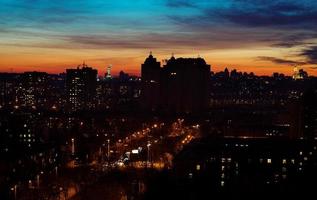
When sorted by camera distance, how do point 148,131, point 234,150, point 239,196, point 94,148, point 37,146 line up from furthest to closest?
point 148,131 → point 94,148 → point 37,146 → point 234,150 → point 239,196

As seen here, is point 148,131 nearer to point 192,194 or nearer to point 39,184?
point 39,184

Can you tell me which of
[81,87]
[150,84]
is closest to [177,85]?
[150,84]

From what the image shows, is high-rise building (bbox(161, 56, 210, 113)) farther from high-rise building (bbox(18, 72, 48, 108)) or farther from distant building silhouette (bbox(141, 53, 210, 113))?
high-rise building (bbox(18, 72, 48, 108))

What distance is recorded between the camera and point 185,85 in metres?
67.2

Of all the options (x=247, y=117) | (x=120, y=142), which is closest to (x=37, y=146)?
(x=120, y=142)

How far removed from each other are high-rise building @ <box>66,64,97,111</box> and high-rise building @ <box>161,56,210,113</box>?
9816 millimetres

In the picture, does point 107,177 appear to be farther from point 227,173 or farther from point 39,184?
Result: point 227,173

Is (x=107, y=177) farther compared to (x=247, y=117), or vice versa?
(x=247, y=117)

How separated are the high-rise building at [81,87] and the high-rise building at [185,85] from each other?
32.2ft

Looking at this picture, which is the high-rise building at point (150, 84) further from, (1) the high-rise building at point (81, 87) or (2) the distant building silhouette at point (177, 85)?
(1) the high-rise building at point (81, 87)

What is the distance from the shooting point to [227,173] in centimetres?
2173

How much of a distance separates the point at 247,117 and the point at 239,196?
40.4 m

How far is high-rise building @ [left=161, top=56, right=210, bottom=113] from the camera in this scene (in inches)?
2539

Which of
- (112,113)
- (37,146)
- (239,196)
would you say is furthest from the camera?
(112,113)
